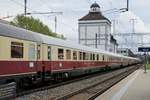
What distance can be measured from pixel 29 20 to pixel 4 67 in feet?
205

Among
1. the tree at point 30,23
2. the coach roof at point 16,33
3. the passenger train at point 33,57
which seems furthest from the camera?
the tree at point 30,23

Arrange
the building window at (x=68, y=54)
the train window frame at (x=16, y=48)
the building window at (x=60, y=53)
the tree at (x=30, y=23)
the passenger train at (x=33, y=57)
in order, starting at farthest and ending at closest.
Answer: the tree at (x=30, y=23), the building window at (x=68, y=54), the building window at (x=60, y=53), the train window frame at (x=16, y=48), the passenger train at (x=33, y=57)

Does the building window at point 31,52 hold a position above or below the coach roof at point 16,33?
below

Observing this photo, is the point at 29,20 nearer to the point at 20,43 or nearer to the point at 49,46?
the point at 49,46

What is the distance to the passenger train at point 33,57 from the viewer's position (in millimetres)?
18703

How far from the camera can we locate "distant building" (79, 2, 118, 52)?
390ft

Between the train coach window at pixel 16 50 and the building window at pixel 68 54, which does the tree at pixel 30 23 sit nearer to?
the building window at pixel 68 54

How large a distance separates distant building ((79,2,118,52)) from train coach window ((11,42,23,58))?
305ft

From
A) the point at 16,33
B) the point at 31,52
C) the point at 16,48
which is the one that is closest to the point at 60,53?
the point at 31,52

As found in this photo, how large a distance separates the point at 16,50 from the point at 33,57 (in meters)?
2.75

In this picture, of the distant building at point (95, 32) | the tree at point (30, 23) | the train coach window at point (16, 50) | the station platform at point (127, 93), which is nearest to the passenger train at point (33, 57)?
the train coach window at point (16, 50)

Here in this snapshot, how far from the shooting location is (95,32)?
413ft

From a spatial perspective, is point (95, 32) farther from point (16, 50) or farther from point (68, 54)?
point (16, 50)

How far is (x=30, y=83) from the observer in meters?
23.5
